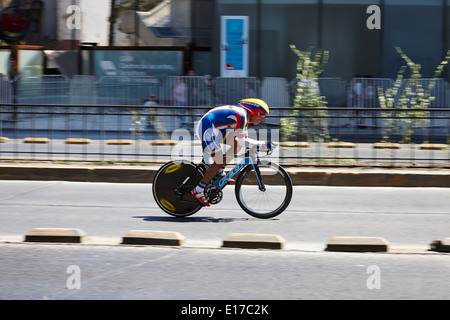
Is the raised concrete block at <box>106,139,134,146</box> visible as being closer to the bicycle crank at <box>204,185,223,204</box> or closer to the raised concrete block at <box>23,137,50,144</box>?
the raised concrete block at <box>23,137,50,144</box>

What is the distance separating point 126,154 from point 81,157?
0.87 m

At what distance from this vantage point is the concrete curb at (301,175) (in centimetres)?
1213

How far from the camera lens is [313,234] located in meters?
8.06

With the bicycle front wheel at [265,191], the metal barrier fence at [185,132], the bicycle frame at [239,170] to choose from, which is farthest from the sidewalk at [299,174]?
the bicycle frame at [239,170]

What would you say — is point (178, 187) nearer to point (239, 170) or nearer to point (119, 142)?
point (239, 170)

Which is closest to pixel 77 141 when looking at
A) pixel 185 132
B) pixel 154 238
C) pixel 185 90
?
pixel 185 132

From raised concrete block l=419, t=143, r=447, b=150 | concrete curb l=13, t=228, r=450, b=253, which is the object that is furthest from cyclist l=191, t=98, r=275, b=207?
Answer: raised concrete block l=419, t=143, r=447, b=150

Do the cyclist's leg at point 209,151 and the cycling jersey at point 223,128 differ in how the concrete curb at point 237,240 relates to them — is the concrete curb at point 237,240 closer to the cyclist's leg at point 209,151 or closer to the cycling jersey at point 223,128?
the cyclist's leg at point 209,151

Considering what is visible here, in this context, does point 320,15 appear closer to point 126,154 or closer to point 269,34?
point 269,34

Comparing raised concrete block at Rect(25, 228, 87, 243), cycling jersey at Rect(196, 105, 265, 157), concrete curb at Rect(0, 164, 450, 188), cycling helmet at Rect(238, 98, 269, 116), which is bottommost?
raised concrete block at Rect(25, 228, 87, 243)

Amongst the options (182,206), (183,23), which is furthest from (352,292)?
(183,23)

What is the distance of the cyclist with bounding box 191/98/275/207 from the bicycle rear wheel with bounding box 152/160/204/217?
193 mm

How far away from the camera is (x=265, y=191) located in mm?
8898

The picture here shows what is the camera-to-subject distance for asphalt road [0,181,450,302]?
5.72m
